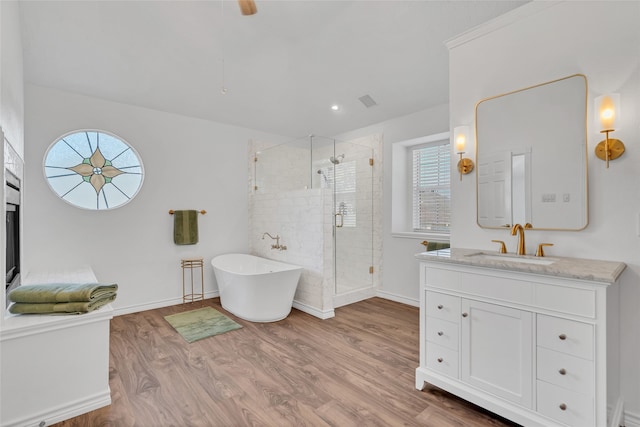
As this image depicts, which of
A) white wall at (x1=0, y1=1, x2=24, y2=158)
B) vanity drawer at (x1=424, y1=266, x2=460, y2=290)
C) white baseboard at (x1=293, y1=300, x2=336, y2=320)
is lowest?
white baseboard at (x1=293, y1=300, x2=336, y2=320)

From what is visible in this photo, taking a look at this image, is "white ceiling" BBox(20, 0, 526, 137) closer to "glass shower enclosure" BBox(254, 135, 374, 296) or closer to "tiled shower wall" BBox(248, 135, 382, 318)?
"glass shower enclosure" BBox(254, 135, 374, 296)

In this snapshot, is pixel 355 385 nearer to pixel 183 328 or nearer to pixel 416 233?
pixel 183 328

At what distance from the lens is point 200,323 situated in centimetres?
342

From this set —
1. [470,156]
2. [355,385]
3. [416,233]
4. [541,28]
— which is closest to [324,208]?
[416,233]

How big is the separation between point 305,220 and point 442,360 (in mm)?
2250

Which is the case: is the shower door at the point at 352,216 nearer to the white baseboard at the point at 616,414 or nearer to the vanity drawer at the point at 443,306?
the vanity drawer at the point at 443,306

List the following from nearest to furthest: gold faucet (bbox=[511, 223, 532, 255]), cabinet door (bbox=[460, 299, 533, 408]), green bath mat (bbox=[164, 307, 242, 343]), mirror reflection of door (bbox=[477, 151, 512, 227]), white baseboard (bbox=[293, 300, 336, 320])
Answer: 1. cabinet door (bbox=[460, 299, 533, 408])
2. gold faucet (bbox=[511, 223, 532, 255])
3. mirror reflection of door (bbox=[477, 151, 512, 227])
4. green bath mat (bbox=[164, 307, 242, 343])
5. white baseboard (bbox=[293, 300, 336, 320])

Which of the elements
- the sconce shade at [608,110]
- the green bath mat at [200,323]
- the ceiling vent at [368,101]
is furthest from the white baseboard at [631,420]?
the ceiling vent at [368,101]

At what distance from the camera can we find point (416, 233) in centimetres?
405

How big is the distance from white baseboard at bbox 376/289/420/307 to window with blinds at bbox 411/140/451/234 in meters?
0.97

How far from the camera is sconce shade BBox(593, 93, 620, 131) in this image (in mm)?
1801

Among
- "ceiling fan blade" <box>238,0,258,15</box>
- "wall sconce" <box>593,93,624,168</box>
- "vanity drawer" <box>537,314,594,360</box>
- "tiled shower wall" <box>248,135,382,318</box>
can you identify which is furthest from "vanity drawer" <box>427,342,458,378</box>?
"ceiling fan blade" <box>238,0,258,15</box>

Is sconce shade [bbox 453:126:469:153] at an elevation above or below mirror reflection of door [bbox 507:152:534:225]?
above

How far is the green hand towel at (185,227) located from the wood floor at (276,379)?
1078mm
